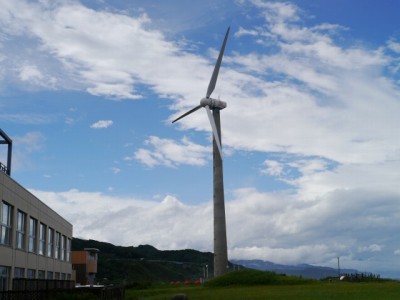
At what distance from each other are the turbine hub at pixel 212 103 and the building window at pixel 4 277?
48.2m

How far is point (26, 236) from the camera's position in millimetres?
41344

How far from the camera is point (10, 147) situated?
4128cm

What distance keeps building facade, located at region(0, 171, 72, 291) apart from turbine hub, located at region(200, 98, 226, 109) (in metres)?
31.0

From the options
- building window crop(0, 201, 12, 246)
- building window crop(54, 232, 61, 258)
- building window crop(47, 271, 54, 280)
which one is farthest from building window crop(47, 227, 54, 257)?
building window crop(0, 201, 12, 246)

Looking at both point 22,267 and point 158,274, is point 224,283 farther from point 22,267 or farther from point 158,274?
Result: point 158,274

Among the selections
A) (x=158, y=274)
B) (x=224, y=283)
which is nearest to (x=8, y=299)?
(x=224, y=283)

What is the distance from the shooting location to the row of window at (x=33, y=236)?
3625 cm

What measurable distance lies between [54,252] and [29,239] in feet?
38.7

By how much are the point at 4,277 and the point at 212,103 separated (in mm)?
49761

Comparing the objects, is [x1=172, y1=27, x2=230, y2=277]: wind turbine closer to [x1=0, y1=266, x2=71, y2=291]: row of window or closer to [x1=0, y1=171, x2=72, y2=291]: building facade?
[x1=0, y1=171, x2=72, y2=291]: building facade

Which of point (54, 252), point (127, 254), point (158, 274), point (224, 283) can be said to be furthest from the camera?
point (127, 254)

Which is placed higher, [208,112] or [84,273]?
[208,112]

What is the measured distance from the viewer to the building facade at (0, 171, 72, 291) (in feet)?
117

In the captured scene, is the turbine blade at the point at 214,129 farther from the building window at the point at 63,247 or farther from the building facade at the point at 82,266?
the building facade at the point at 82,266
